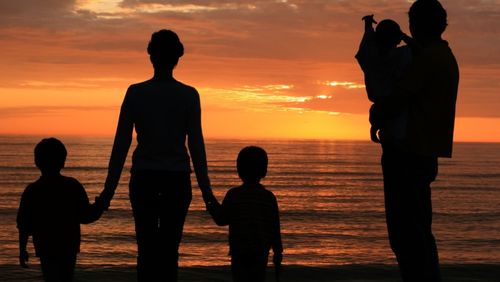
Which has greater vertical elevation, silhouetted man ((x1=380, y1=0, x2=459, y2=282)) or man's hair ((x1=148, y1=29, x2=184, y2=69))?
man's hair ((x1=148, y1=29, x2=184, y2=69))

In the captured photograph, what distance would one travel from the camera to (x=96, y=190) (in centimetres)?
5447

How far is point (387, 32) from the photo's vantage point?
524 cm

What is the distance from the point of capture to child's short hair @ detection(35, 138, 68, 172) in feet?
17.7

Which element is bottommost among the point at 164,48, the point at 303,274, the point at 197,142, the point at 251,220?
the point at 303,274

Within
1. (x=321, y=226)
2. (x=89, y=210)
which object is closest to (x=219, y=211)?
(x=89, y=210)

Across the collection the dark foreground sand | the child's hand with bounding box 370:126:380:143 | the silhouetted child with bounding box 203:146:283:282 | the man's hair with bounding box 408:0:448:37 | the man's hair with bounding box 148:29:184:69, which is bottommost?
the dark foreground sand

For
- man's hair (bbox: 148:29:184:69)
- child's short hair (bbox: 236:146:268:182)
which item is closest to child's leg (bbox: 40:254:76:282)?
child's short hair (bbox: 236:146:268:182)

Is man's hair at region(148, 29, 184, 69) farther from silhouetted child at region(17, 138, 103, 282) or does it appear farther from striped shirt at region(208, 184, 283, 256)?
striped shirt at region(208, 184, 283, 256)

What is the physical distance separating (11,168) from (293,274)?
65.3m

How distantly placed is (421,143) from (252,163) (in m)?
1.28

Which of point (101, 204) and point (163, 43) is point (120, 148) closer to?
point (101, 204)

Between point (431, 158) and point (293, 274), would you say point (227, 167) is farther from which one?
point (431, 158)

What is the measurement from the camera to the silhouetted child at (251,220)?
218 inches

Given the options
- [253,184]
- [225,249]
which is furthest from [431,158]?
[225,249]
